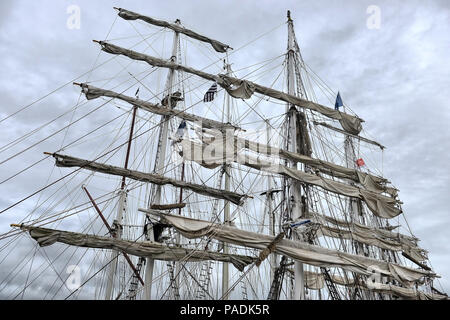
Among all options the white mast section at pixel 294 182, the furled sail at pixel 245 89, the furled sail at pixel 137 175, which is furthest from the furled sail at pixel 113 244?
the furled sail at pixel 245 89

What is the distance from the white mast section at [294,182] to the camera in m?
16.5

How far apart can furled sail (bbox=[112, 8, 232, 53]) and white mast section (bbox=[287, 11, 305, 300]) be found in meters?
5.37

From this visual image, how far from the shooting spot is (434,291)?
28.4 metres

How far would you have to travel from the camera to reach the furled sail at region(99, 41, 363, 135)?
19625mm

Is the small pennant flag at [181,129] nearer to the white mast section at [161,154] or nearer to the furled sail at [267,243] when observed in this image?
the white mast section at [161,154]

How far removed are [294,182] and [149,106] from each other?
30.5ft

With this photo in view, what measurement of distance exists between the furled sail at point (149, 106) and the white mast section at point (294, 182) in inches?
183

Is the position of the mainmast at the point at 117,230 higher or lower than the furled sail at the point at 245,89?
lower

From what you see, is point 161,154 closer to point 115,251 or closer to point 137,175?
point 137,175

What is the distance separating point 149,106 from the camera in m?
22.1

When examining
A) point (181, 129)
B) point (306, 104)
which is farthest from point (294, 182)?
point (181, 129)

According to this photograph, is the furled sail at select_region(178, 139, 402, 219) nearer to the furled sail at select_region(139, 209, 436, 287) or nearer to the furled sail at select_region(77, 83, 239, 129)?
the furled sail at select_region(139, 209, 436, 287)
